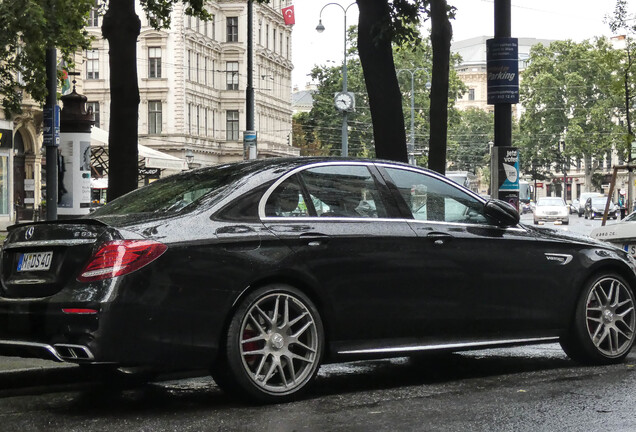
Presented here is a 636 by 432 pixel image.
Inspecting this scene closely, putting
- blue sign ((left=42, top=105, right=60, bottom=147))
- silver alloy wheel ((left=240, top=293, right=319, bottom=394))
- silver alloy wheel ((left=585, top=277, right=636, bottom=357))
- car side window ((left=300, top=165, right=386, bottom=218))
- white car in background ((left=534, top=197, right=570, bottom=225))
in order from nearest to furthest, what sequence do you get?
silver alloy wheel ((left=240, top=293, right=319, bottom=394)) < car side window ((left=300, top=165, right=386, bottom=218)) < silver alloy wheel ((left=585, top=277, right=636, bottom=357)) < blue sign ((left=42, top=105, right=60, bottom=147)) < white car in background ((left=534, top=197, right=570, bottom=225))

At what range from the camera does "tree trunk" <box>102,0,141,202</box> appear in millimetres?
13656

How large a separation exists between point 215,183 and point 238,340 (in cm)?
112

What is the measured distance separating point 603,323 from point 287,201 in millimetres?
2827

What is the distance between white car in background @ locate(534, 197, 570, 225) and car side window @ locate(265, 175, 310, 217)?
2027 inches

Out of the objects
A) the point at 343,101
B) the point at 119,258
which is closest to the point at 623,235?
the point at 119,258

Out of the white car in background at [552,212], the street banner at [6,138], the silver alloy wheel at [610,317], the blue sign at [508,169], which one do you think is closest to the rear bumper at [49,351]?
the silver alloy wheel at [610,317]

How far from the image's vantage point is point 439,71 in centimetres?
1617

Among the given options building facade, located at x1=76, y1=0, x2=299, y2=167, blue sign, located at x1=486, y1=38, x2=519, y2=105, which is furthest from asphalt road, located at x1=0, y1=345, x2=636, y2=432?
building facade, located at x1=76, y1=0, x2=299, y2=167

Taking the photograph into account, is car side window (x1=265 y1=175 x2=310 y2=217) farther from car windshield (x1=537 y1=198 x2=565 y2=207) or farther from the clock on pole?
car windshield (x1=537 y1=198 x2=565 y2=207)

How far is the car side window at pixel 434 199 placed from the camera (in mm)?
7586

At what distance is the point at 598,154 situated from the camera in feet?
352

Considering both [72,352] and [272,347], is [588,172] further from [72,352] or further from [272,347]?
[72,352]

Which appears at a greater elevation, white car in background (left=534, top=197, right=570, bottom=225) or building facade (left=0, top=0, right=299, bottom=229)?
building facade (left=0, top=0, right=299, bottom=229)

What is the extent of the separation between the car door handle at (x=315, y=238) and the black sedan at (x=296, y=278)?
0.01 metres
